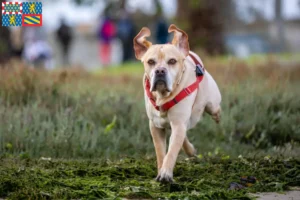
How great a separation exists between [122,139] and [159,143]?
2.41 metres

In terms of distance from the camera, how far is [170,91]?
718 cm

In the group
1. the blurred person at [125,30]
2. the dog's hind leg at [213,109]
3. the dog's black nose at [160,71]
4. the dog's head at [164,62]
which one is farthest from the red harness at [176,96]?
the blurred person at [125,30]

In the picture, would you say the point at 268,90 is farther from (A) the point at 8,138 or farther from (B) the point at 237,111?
(A) the point at 8,138

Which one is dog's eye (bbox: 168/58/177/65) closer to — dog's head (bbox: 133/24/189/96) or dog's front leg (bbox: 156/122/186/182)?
dog's head (bbox: 133/24/189/96)

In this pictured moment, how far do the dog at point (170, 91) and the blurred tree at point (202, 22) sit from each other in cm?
1579

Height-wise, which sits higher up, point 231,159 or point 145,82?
point 145,82

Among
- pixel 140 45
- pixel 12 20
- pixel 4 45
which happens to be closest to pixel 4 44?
pixel 4 45

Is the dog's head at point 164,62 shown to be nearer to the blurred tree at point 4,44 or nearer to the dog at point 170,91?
the dog at point 170,91

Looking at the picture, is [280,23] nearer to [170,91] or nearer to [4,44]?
[4,44]

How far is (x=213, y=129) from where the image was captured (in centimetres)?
1070

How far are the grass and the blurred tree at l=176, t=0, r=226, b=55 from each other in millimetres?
8783

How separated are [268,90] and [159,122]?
17.6ft

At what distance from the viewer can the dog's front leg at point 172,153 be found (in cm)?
698

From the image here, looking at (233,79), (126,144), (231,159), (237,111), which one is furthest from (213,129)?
(233,79)
